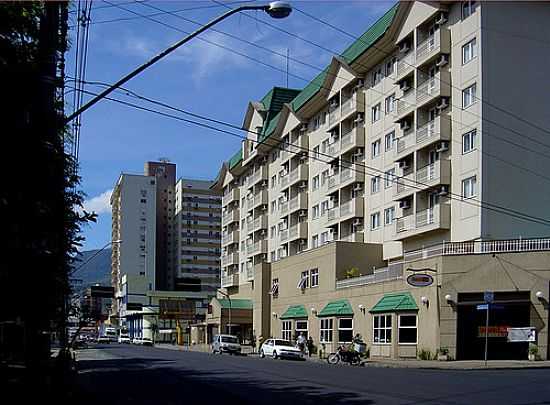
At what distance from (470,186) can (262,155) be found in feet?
137

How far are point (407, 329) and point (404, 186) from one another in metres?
10.7

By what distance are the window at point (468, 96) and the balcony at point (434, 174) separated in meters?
3.61

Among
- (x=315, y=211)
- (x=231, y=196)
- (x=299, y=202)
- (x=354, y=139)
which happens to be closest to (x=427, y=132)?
(x=354, y=139)

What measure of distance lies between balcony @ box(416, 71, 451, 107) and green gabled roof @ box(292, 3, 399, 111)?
628 cm

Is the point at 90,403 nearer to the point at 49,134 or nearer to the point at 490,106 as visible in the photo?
the point at 49,134

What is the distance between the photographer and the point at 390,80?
182 ft

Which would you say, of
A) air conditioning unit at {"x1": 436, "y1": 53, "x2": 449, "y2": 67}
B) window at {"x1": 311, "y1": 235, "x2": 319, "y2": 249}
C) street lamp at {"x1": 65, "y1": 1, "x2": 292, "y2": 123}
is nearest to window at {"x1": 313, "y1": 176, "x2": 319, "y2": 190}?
window at {"x1": 311, "y1": 235, "x2": 319, "y2": 249}

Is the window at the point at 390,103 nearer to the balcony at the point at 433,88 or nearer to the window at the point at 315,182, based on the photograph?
the balcony at the point at 433,88

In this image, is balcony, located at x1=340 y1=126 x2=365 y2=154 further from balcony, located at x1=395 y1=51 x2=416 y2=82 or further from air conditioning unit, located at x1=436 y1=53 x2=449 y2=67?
air conditioning unit, located at x1=436 y1=53 x2=449 y2=67

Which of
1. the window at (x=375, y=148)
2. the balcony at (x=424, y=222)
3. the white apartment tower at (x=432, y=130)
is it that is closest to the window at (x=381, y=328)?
the white apartment tower at (x=432, y=130)

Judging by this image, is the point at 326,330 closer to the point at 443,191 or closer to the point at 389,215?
the point at 389,215

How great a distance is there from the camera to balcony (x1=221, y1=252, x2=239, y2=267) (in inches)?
3750

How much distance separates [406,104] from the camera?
51.8m

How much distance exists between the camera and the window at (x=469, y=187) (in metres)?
44.3
